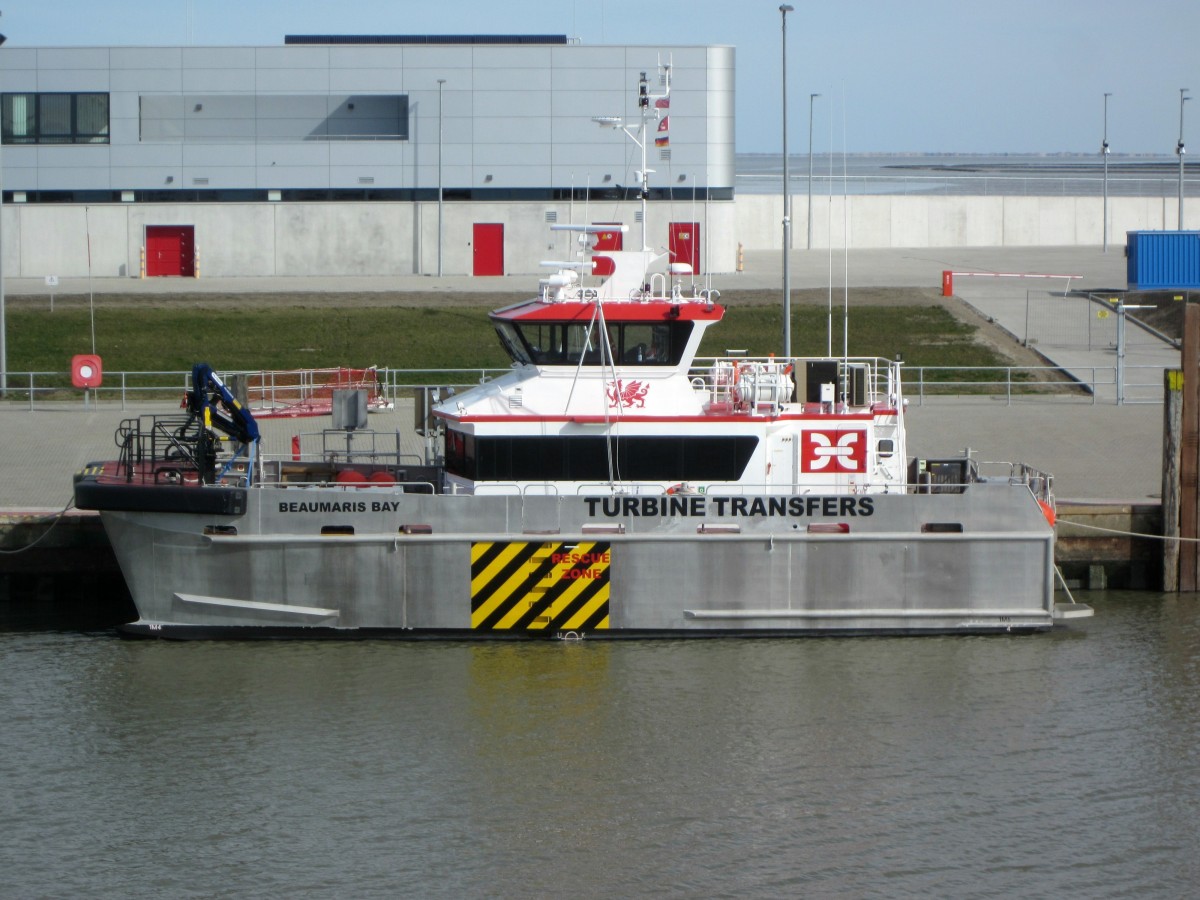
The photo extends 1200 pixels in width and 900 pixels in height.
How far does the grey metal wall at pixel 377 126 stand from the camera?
41906 millimetres

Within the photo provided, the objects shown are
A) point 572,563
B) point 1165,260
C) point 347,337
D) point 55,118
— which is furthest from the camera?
point 55,118

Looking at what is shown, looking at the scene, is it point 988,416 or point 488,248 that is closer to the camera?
Result: point 988,416

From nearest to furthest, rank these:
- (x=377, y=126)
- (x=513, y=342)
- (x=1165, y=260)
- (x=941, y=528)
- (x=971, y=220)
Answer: (x=941, y=528) → (x=513, y=342) → (x=1165, y=260) → (x=377, y=126) → (x=971, y=220)

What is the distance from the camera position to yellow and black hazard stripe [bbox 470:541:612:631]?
1639 centimetres

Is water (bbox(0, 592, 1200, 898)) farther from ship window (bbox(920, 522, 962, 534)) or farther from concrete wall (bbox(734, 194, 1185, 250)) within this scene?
concrete wall (bbox(734, 194, 1185, 250))

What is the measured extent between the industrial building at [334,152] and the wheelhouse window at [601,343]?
24761 mm

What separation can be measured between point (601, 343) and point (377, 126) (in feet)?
92.6

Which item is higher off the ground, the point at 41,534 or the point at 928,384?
the point at 928,384

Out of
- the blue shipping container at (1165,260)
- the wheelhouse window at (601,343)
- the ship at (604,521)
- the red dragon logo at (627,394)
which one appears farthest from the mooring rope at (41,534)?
the blue shipping container at (1165,260)

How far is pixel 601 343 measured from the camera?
55.6 ft

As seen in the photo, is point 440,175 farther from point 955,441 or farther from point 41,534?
point 41,534

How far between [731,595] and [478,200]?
94.3 feet

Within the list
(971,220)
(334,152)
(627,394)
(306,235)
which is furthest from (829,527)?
(971,220)

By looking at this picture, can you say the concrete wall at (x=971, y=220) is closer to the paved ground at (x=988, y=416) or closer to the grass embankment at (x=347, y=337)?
the paved ground at (x=988, y=416)
